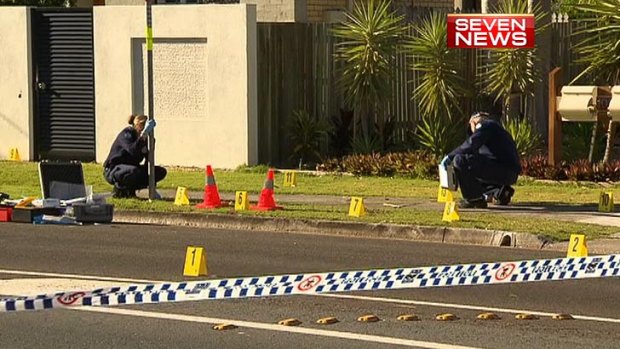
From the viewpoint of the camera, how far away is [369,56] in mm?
23906

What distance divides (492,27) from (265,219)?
6705 mm

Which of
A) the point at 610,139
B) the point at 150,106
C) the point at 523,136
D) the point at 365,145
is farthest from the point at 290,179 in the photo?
the point at 610,139

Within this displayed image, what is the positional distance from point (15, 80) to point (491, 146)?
10.7 metres

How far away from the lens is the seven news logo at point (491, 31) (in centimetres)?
2292

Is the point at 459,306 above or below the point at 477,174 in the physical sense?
below


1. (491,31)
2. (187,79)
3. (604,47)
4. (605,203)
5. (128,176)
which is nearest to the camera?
(605,203)

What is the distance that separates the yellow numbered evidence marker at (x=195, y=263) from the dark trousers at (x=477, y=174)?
6.02m

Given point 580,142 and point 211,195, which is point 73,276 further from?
point 580,142

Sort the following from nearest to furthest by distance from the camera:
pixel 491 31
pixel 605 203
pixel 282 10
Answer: pixel 605 203 < pixel 491 31 < pixel 282 10

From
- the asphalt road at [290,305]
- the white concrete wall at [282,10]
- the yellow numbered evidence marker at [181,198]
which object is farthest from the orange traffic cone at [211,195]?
the white concrete wall at [282,10]

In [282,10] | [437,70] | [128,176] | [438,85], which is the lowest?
[128,176]

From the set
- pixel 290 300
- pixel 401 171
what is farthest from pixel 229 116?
pixel 290 300

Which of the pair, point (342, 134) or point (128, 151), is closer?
point (128, 151)

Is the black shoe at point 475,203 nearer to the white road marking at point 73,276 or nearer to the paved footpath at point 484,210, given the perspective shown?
the paved footpath at point 484,210
